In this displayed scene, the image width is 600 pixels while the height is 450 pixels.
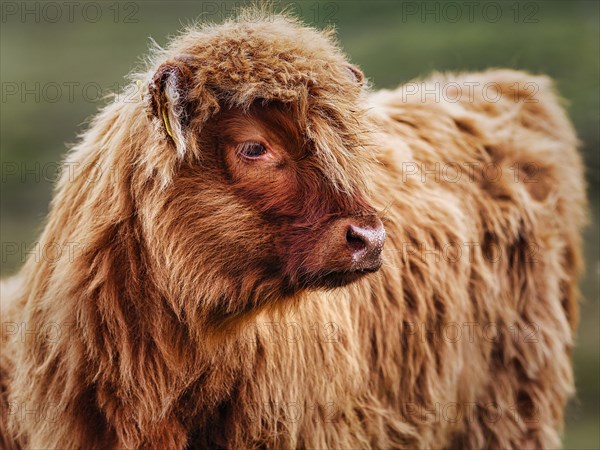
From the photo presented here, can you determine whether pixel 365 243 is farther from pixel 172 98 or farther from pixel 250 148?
pixel 172 98

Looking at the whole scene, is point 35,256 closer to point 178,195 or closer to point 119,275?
point 119,275

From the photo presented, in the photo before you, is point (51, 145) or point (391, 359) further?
point (51, 145)

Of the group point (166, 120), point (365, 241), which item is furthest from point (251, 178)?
point (365, 241)

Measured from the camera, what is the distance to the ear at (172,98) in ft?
13.7

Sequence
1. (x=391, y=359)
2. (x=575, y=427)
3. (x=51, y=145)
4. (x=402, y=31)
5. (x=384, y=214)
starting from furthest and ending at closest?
1. (x=402, y=31)
2. (x=51, y=145)
3. (x=575, y=427)
4. (x=391, y=359)
5. (x=384, y=214)

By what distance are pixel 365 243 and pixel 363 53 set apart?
12.5 metres

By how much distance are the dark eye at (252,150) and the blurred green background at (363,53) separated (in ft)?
33.6

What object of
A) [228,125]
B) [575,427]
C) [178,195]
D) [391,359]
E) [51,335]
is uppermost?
[228,125]

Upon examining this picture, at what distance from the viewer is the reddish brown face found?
428cm

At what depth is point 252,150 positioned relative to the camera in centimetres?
434

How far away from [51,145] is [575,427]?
370 inches

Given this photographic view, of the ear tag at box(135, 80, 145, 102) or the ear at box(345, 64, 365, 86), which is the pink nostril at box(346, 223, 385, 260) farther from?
the ear tag at box(135, 80, 145, 102)

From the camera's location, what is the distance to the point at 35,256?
196 inches

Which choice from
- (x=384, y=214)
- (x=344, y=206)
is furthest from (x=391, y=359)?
(x=344, y=206)
